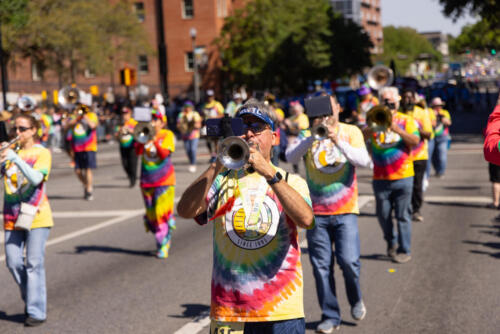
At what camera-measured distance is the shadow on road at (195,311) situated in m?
7.25

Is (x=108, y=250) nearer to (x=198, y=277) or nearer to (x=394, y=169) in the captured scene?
(x=198, y=277)

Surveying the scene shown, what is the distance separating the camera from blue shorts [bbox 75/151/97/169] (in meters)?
15.9

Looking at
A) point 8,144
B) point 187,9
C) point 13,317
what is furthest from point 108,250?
point 187,9

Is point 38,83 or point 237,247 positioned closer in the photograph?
point 237,247

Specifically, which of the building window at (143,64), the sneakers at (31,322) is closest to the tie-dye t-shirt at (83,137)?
the sneakers at (31,322)

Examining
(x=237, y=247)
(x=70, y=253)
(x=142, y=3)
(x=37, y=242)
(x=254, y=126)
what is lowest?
(x=70, y=253)

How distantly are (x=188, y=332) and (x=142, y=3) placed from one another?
6015 cm

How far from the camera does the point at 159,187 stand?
391 inches

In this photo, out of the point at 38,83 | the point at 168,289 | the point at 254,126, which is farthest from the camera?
the point at 38,83

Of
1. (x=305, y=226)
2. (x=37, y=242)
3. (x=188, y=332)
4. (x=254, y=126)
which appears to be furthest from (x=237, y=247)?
(x=37, y=242)

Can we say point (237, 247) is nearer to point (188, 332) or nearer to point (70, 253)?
point (188, 332)

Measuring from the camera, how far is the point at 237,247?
4121 mm

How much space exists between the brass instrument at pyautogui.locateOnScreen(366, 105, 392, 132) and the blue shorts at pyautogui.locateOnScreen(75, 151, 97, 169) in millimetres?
8527

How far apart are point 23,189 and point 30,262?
2.24ft
